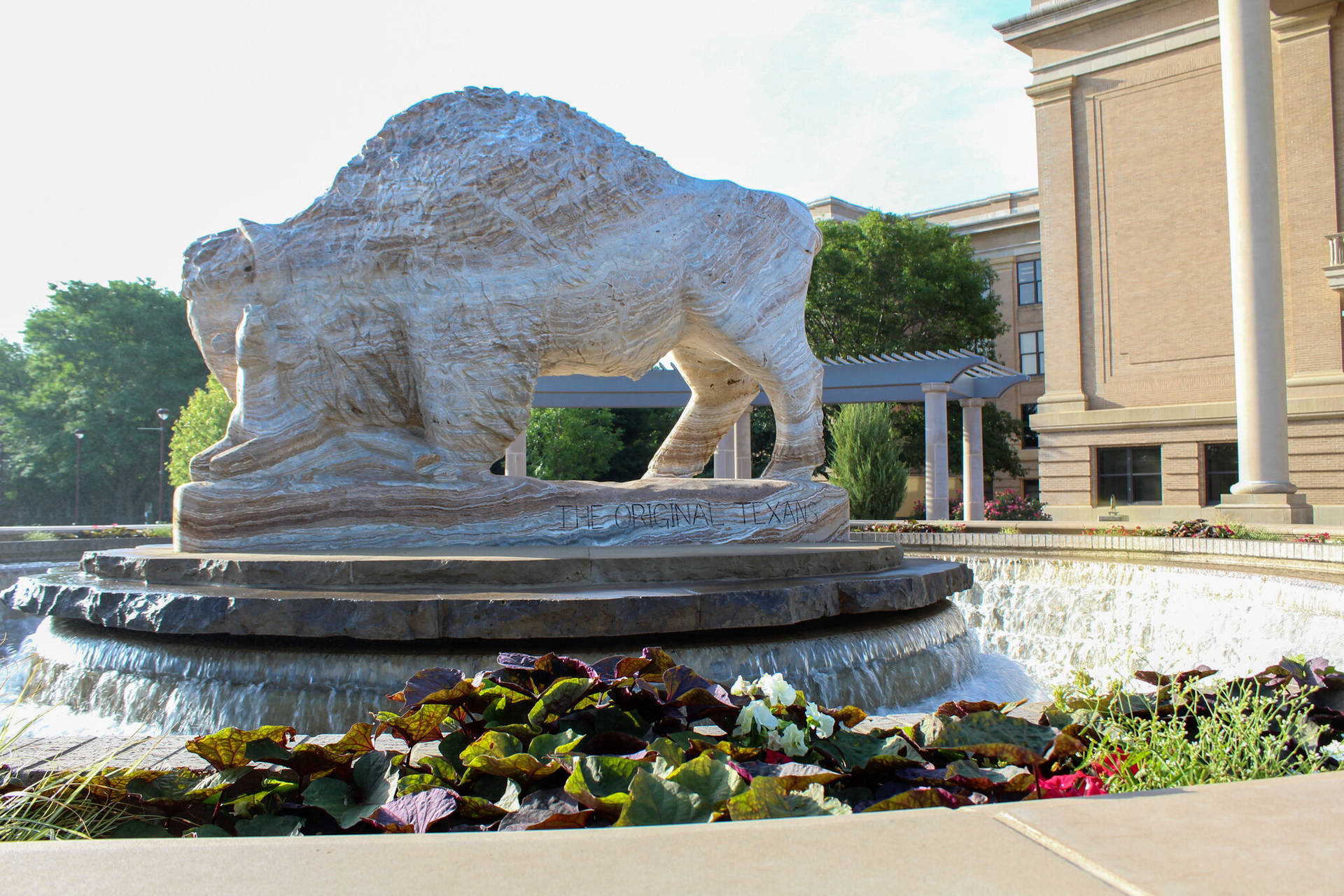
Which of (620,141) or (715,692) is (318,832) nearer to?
(715,692)

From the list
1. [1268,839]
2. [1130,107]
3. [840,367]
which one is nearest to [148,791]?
[1268,839]

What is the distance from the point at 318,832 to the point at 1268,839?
6.29ft

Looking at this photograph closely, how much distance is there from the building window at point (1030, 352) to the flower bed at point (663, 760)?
37.4 metres

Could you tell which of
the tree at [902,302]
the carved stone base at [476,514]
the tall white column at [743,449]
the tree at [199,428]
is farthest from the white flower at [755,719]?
the tree at [199,428]

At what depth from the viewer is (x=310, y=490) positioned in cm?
688

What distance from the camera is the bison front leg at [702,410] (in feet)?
29.8

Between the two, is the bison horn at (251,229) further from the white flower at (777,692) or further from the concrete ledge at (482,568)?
the white flower at (777,692)

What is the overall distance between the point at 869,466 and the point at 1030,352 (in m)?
19.1

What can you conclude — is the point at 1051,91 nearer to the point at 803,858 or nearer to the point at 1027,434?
the point at 1027,434

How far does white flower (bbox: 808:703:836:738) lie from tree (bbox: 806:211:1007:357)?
29138 mm

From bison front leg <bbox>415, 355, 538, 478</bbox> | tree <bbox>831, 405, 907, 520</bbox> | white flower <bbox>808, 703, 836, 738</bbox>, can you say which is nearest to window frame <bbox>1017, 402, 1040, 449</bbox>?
tree <bbox>831, 405, 907, 520</bbox>

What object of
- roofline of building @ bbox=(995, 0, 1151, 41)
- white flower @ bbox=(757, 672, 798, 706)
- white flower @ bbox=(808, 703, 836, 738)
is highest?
roofline of building @ bbox=(995, 0, 1151, 41)

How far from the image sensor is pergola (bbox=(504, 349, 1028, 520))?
18.1m

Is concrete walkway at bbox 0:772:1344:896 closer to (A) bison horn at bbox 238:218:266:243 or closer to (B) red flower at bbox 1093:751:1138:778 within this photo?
(B) red flower at bbox 1093:751:1138:778
